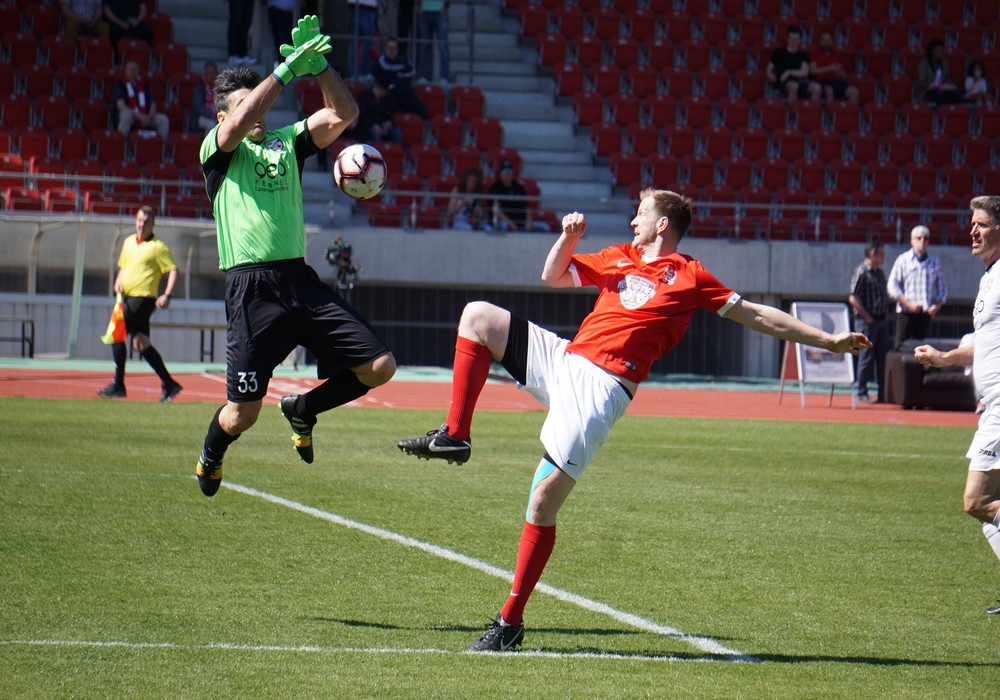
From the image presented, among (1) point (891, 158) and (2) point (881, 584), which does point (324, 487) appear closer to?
(2) point (881, 584)

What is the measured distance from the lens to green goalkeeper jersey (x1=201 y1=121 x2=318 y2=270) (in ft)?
19.3

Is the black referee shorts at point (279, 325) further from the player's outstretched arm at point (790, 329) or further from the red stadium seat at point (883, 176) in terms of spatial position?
the red stadium seat at point (883, 176)

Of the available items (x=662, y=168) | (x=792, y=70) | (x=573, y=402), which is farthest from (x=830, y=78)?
(x=573, y=402)

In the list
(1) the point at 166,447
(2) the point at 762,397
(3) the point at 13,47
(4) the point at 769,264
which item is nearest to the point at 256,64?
(3) the point at 13,47

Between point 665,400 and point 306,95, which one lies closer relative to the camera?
point 665,400

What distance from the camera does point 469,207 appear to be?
21.1 meters

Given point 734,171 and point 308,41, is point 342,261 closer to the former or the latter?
point 734,171

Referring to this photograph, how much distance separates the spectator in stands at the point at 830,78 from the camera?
991 inches

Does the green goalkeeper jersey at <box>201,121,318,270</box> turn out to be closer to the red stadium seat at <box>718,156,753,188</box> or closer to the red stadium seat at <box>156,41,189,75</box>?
the red stadium seat at <box>156,41,189,75</box>

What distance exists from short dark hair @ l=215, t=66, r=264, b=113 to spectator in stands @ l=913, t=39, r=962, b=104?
2265 cm

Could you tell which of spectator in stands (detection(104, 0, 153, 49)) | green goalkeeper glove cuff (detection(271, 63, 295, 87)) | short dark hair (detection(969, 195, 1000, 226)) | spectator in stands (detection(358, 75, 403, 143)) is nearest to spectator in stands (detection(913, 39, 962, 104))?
spectator in stands (detection(358, 75, 403, 143))

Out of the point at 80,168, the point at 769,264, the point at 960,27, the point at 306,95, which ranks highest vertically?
the point at 960,27

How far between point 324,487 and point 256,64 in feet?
58.3

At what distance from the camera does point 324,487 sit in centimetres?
850
